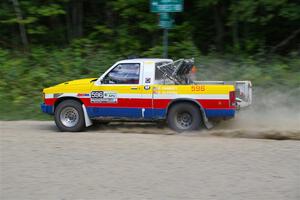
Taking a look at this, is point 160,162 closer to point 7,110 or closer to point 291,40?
point 7,110

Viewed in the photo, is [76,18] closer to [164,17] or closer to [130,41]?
[130,41]

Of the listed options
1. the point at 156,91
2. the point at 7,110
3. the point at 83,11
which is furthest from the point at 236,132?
the point at 83,11

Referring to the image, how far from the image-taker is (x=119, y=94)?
12156 millimetres

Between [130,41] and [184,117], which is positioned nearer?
[184,117]

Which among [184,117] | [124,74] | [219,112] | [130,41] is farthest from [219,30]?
[219,112]

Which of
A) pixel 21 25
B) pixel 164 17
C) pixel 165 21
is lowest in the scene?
pixel 165 21

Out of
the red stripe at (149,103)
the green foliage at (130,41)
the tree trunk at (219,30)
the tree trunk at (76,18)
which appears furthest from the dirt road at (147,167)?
the tree trunk at (76,18)

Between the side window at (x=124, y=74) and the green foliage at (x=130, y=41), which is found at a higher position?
the green foliage at (x=130, y=41)

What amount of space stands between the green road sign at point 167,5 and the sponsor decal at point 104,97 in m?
3.08

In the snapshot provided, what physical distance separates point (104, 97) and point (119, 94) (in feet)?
1.24

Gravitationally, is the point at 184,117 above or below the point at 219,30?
below

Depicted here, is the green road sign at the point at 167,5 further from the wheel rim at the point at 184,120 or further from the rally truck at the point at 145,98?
the wheel rim at the point at 184,120

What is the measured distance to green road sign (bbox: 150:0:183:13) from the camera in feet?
45.6

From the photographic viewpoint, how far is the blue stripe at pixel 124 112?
12.0m
